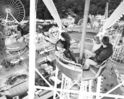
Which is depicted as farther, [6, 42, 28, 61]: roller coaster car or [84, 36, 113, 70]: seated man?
[6, 42, 28, 61]: roller coaster car

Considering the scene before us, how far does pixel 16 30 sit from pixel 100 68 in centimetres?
674

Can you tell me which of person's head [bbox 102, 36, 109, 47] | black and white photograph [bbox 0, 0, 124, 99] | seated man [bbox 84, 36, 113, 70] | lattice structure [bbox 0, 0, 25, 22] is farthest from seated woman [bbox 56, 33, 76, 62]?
lattice structure [bbox 0, 0, 25, 22]

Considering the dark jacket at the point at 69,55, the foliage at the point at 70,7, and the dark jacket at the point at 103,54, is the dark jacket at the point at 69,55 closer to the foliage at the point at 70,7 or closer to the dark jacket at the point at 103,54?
the dark jacket at the point at 103,54

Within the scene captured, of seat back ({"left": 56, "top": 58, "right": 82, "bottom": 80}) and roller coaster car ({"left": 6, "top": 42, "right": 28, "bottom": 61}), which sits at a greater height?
seat back ({"left": 56, "top": 58, "right": 82, "bottom": 80})

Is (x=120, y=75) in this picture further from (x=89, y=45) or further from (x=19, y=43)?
(x=89, y=45)

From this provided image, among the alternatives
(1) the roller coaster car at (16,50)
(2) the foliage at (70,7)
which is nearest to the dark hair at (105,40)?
(1) the roller coaster car at (16,50)

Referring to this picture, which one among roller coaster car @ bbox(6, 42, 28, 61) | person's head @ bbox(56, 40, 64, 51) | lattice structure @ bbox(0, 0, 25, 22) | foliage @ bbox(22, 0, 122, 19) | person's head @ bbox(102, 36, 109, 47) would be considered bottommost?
roller coaster car @ bbox(6, 42, 28, 61)

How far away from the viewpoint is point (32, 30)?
1449 millimetres

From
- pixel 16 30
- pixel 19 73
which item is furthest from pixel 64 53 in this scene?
pixel 16 30

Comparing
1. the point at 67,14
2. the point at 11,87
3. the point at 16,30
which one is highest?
the point at 67,14

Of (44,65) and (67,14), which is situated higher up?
(67,14)

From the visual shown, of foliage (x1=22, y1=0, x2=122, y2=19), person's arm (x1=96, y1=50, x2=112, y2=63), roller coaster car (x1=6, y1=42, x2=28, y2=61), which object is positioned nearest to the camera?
person's arm (x1=96, y1=50, x2=112, y2=63)

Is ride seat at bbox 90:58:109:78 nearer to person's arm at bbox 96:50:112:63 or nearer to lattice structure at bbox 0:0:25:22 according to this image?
person's arm at bbox 96:50:112:63

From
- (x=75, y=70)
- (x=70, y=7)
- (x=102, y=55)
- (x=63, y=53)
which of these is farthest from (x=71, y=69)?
(x=70, y=7)
